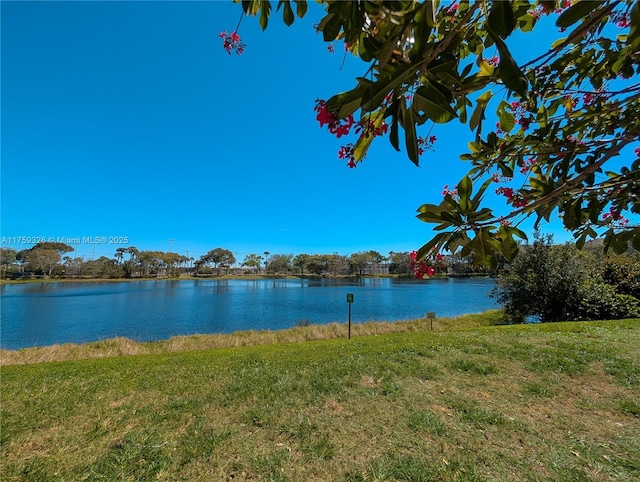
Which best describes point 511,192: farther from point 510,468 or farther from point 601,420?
point 601,420

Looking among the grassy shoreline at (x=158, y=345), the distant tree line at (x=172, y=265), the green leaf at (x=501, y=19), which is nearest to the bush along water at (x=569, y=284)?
the grassy shoreline at (x=158, y=345)

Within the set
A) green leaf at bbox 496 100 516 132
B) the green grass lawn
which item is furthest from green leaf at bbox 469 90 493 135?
the green grass lawn

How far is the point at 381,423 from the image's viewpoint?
9.17ft

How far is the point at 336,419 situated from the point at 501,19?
10.4 feet

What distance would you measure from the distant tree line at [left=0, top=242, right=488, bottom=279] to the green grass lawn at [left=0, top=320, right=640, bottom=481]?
44.5 metres

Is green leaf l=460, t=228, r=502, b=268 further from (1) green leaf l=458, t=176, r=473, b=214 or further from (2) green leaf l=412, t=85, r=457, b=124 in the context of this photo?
(2) green leaf l=412, t=85, r=457, b=124

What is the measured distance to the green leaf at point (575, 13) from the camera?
67cm

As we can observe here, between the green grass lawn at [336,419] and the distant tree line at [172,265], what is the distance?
44.5 metres

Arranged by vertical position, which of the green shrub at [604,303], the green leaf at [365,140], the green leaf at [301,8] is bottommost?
the green shrub at [604,303]

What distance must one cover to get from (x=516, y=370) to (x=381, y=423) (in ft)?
8.44

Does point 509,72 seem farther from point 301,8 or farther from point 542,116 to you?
point 542,116

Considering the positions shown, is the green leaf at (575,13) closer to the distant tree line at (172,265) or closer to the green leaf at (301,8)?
the green leaf at (301,8)

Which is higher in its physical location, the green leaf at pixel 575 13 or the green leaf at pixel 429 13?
the green leaf at pixel 575 13

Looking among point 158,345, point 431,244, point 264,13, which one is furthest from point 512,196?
point 158,345
